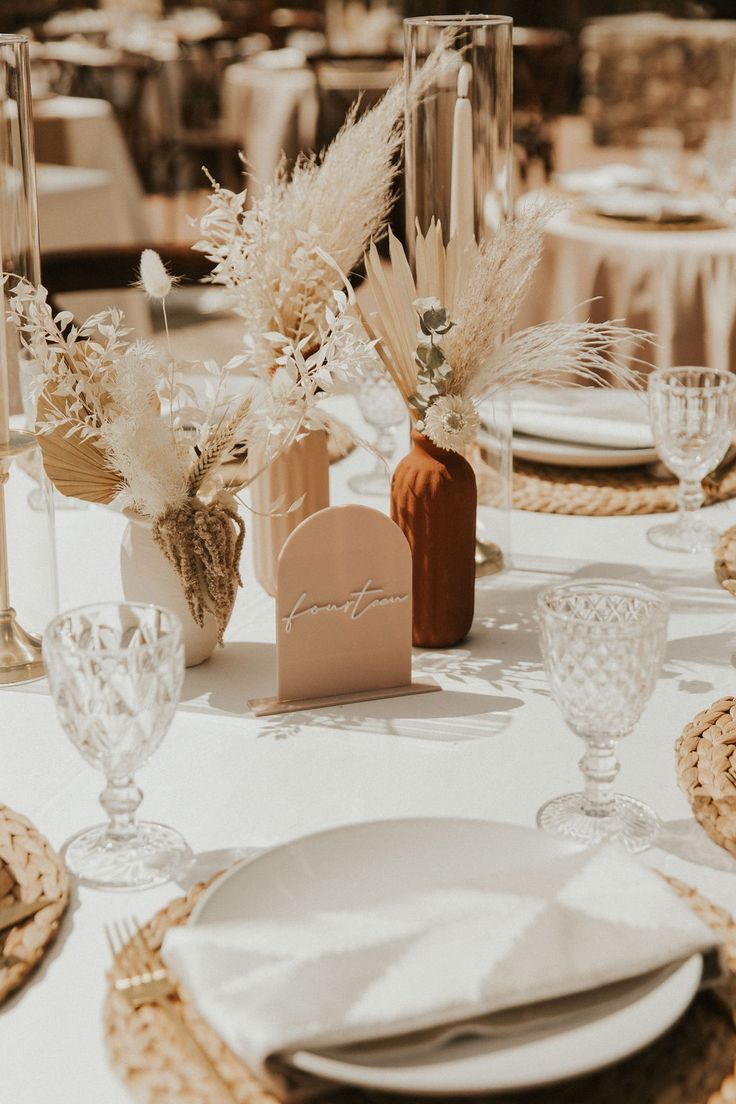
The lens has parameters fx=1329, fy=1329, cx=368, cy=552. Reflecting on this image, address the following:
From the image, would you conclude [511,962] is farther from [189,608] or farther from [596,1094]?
[189,608]

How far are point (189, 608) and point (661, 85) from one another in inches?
317

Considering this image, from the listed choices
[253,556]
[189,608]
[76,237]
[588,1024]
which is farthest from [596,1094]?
[76,237]

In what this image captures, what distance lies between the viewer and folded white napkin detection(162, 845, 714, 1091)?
1.92ft

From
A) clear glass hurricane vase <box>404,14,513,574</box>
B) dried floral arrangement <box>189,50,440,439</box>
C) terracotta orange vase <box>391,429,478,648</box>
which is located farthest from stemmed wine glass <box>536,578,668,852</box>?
clear glass hurricane vase <box>404,14,513,574</box>

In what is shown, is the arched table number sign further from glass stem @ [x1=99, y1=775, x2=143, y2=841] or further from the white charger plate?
the white charger plate

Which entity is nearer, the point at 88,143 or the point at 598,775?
the point at 598,775

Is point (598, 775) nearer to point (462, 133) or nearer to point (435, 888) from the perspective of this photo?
point (435, 888)

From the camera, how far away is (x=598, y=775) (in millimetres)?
844

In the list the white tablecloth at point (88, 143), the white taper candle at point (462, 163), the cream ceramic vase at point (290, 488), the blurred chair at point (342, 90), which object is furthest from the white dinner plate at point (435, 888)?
the blurred chair at point (342, 90)

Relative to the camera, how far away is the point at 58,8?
31.9 ft

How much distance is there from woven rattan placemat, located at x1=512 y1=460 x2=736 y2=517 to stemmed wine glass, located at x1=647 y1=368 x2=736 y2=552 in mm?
73

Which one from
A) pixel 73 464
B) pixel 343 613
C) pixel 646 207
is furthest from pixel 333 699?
pixel 646 207

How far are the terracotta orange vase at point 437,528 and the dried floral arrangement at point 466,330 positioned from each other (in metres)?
0.04

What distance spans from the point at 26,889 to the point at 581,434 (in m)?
0.95
